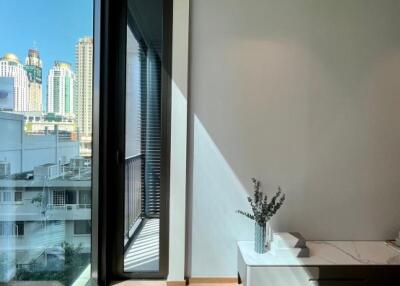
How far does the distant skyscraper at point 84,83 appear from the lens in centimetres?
228

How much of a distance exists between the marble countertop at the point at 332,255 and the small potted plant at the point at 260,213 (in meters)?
0.09

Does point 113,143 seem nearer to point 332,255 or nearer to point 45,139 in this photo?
point 45,139

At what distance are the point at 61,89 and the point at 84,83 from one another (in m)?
0.31

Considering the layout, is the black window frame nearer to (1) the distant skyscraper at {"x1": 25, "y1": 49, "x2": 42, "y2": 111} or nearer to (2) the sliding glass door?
(2) the sliding glass door

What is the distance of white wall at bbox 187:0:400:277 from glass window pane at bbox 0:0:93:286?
0.84 metres

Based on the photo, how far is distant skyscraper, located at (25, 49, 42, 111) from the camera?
175 centimetres

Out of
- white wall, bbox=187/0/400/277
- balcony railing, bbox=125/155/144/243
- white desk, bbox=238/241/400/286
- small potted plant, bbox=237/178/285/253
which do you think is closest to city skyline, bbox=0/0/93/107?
white wall, bbox=187/0/400/277

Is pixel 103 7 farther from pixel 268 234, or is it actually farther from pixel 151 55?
pixel 268 234

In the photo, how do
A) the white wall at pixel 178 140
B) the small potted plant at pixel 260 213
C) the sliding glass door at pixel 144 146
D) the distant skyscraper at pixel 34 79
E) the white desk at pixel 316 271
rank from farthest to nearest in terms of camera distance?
1. the sliding glass door at pixel 144 146
2. the white wall at pixel 178 140
3. the small potted plant at pixel 260 213
4. the white desk at pixel 316 271
5. the distant skyscraper at pixel 34 79

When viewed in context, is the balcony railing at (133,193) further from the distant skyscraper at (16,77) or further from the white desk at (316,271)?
the distant skyscraper at (16,77)

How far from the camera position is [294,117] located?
2.66 m

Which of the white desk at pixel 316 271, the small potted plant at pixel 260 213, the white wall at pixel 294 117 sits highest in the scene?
the white wall at pixel 294 117

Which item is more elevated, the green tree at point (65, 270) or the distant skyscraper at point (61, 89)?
the distant skyscraper at point (61, 89)

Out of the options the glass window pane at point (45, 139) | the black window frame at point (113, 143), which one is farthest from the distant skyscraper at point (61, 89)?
the black window frame at point (113, 143)
